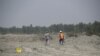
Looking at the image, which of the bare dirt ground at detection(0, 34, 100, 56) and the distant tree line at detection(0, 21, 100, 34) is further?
the distant tree line at detection(0, 21, 100, 34)

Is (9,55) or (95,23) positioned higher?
(95,23)

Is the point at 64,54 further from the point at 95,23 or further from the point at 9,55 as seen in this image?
the point at 95,23

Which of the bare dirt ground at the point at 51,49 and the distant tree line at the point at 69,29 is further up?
the distant tree line at the point at 69,29

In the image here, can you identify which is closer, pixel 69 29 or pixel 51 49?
pixel 51 49

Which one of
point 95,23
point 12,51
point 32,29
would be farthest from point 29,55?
point 32,29

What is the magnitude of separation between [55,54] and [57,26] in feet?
133

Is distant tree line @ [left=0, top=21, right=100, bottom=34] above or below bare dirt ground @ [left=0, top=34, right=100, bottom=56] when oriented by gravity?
above

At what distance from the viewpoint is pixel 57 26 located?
56125 millimetres

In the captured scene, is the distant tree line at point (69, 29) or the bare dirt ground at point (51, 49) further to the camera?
the distant tree line at point (69, 29)

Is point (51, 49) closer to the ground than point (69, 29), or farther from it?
closer to the ground

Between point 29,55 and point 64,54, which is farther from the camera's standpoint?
point 64,54

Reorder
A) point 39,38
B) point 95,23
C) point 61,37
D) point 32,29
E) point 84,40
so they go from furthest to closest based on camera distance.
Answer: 1. point 32,29
2. point 95,23
3. point 39,38
4. point 84,40
5. point 61,37

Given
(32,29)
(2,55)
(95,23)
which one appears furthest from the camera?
(32,29)

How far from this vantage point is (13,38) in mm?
30219
